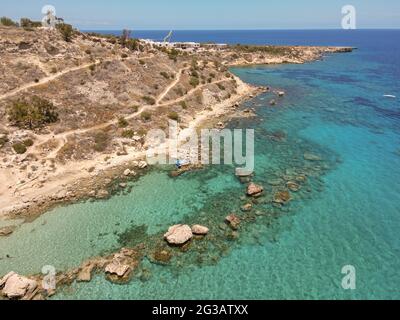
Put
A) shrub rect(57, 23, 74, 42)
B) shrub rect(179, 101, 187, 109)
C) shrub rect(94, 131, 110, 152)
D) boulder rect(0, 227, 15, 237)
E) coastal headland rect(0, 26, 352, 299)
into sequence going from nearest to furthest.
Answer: boulder rect(0, 227, 15, 237)
coastal headland rect(0, 26, 352, 299)
shrub rect(94, 131, 110, 152)
shrub rect(179, 101, 187, 109)
shrub rect(57, 23, 74, 42)

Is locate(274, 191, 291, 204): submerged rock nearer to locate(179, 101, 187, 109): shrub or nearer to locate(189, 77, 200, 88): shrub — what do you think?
locate(179, 101, 187, 109): shrub

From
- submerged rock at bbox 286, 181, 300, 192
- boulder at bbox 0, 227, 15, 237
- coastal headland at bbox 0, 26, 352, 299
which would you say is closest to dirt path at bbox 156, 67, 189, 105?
coastal headland at bbox 0, 26, 352, 299

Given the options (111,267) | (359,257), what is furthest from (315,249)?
(111,267)

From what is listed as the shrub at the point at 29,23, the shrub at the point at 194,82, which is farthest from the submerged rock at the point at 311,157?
the shrub at the point at 29,23

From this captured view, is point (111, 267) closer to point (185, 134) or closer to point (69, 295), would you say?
point (69, 295)

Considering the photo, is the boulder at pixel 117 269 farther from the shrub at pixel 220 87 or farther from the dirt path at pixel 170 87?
the shrub at pixel 220 87

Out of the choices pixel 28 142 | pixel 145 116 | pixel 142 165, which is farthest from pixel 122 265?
pixel 145 116
